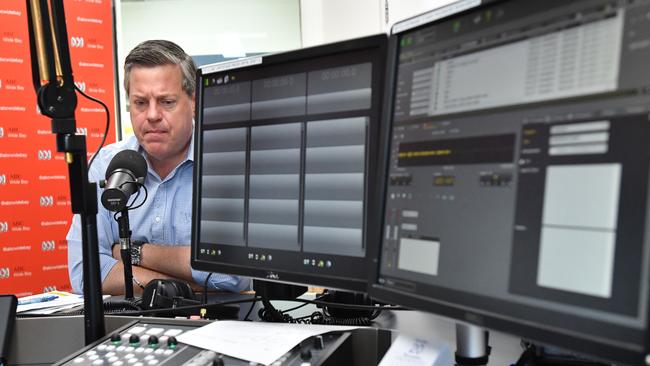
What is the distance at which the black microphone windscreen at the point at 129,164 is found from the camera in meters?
1.33

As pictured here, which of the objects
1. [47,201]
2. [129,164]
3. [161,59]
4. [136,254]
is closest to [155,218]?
[136,254]

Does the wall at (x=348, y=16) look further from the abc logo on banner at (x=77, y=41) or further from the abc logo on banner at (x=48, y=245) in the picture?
the abc logo on banner at (x=48, y=245)

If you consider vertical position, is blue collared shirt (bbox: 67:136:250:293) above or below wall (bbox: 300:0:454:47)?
below

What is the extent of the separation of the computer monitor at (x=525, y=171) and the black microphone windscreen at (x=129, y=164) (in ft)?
2.52

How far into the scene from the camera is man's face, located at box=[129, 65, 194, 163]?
2119 mm

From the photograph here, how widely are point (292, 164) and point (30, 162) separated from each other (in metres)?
3.45

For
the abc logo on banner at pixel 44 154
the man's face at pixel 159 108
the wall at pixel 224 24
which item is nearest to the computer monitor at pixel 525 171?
the man's face at pixel 159 108

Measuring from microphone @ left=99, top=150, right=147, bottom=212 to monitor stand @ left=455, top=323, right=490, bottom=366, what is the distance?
81cm

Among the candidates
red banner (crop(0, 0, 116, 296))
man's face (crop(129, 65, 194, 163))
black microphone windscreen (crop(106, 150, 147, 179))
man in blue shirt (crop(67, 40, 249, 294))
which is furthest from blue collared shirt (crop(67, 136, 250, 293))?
red banner (crop(0, 0, 116, 296))

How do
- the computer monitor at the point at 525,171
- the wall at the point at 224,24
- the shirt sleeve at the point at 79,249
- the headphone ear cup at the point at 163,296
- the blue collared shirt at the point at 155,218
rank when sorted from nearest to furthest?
the computer monitor at the point at 525,171, the headphone ear cup at the point at 163,296, the shirt sleeve at the point at 79,249, the blue collared shirt at the point at 155,218, the wall at the point at 224,24

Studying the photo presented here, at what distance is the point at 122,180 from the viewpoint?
1.28 m

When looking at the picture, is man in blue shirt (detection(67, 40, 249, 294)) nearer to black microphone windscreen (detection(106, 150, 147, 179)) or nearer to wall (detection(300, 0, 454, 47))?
black microphone windscreen (detection(106, 150, 147, 179))

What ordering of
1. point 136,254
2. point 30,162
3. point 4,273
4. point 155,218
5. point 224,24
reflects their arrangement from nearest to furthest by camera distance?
point 136,254 → point 155,218 → point 4,273 → point 30,162 → point 224,24

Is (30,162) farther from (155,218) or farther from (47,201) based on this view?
(155,218)
